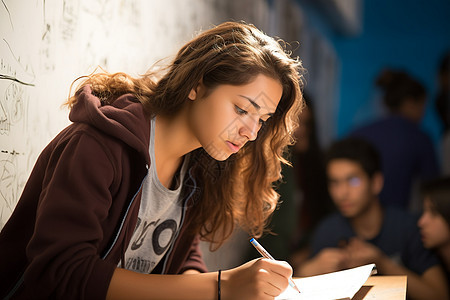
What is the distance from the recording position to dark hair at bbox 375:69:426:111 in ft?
10.6

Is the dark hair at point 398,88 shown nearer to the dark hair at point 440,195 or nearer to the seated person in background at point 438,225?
the dark hair at point 440,195

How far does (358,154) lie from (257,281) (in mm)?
1751

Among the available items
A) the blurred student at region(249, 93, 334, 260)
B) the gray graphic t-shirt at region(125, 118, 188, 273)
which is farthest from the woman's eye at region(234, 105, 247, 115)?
the blurred student at region(249, 93, 334, 260)

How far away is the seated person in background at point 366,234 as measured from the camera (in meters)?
2.04

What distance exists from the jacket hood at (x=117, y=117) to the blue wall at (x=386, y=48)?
2449mm

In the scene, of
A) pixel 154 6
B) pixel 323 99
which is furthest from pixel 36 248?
pixel 323 99

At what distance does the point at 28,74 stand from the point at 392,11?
2.70 meters

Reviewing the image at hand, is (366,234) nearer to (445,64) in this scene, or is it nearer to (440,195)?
(440,195)

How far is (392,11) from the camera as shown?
10.9ft

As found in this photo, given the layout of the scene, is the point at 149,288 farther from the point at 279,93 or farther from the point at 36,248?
the point at 279,93

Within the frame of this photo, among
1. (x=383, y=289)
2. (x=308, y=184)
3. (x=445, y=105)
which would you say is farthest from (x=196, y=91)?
(x=445, y=105)

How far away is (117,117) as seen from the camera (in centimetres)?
99

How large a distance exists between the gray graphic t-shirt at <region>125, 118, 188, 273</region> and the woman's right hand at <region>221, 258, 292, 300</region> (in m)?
0.25

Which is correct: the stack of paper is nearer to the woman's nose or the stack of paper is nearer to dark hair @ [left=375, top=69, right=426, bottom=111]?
the woman's nose
